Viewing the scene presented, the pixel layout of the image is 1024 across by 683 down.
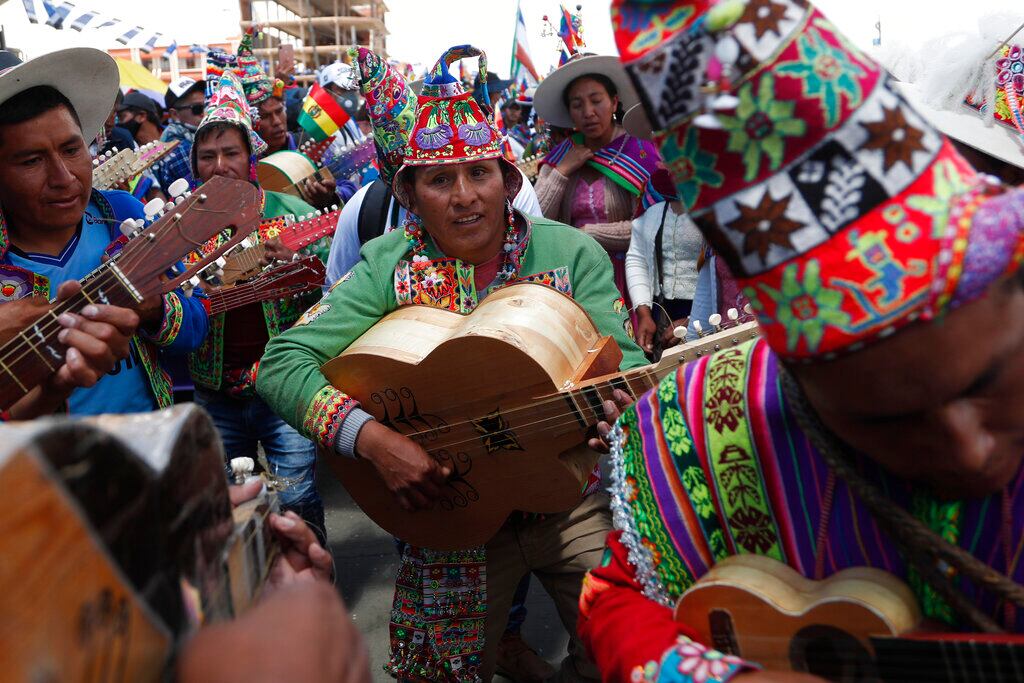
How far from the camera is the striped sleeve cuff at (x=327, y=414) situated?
2.49m

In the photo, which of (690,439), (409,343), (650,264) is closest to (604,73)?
(650,264)

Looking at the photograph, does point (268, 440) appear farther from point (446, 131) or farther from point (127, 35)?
point (127, 35)

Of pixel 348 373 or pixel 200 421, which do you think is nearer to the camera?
pixel 200 421

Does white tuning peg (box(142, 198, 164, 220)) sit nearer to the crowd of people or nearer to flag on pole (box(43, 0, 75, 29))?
the crowd of people

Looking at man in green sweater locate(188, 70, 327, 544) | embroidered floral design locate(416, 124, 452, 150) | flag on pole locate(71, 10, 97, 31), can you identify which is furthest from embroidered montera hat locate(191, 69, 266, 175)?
flag on pole locate(71, 10, 97, 31)

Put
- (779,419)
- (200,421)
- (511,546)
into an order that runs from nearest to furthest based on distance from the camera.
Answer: (200,421) → (779,419) → (511,546)

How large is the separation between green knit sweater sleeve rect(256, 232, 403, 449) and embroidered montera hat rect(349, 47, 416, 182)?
0.96m

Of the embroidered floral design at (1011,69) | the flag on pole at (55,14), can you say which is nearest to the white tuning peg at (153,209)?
the embroidered floral design at (1011,69)

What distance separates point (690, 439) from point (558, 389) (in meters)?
0.90

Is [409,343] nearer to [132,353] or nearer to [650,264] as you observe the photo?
[132,353]

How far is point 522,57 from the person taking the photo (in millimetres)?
8438

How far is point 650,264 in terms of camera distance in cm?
430

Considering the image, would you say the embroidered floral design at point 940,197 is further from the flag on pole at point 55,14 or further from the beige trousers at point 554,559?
the flag on pole at point 55,14

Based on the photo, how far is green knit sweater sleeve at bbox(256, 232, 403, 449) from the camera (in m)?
2.52
